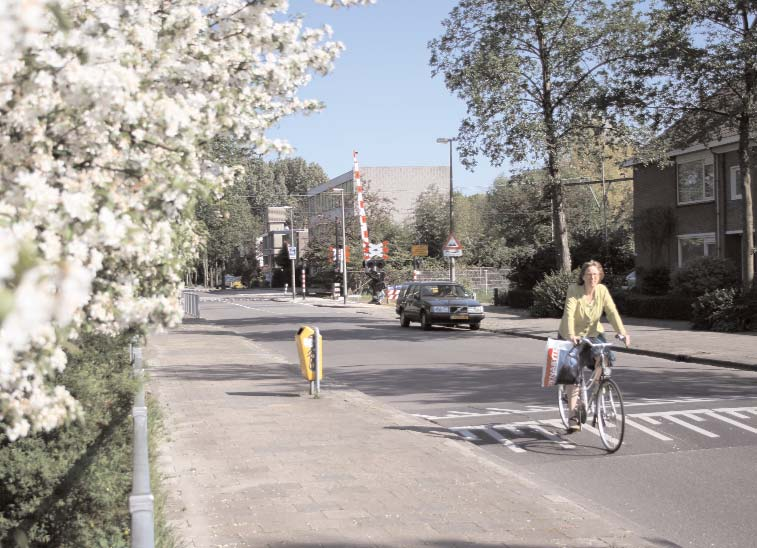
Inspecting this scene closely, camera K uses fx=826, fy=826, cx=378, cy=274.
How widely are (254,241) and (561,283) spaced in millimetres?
88692

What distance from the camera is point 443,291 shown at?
25.4 metres

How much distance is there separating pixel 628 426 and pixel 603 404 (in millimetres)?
1271

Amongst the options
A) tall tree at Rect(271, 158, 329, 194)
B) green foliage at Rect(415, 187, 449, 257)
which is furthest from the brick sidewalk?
tall tree at Rect(271, 158, 329, 194)

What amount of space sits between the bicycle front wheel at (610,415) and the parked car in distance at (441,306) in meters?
16.2

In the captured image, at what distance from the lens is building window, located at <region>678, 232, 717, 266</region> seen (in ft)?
104

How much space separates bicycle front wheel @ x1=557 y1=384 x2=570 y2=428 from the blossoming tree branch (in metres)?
5.52

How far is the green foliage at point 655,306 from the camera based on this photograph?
24564mm

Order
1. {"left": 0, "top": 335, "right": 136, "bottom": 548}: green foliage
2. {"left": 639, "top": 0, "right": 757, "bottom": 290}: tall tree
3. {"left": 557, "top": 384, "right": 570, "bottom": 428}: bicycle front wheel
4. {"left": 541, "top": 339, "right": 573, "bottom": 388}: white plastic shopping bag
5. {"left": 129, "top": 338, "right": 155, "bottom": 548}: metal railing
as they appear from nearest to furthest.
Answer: {"left": 129, "top": 338, "right": 155, "bottom": 548}: metal railing
{"left": 0, "top": 335, "right": 136, "bottom": 548}: green foliage
{"left": 541, "top": 339, "right": 573, "bottom": 388}: white plastic shopping bag
{"left": 557, "top": 384, "right": 570, "bottom": 428}: bicycle front wheel
{"left": 639, "top": 0, "right": 757, "bottom": 290}: tall tree

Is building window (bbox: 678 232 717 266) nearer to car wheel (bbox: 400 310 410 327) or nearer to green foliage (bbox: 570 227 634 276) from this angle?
green foliage (bbox: 570 227 634 276)

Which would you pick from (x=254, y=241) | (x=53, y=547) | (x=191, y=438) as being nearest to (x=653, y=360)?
(x=191, y=438)

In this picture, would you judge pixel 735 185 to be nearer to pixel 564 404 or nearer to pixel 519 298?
pixel 519 298

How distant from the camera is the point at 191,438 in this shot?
806 cm

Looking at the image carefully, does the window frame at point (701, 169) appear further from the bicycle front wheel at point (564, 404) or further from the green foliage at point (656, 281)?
the bicycle front wheel at point (564, 404)

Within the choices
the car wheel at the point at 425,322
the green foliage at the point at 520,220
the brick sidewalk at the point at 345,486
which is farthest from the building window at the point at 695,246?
the green foliage at the point at 520,220
